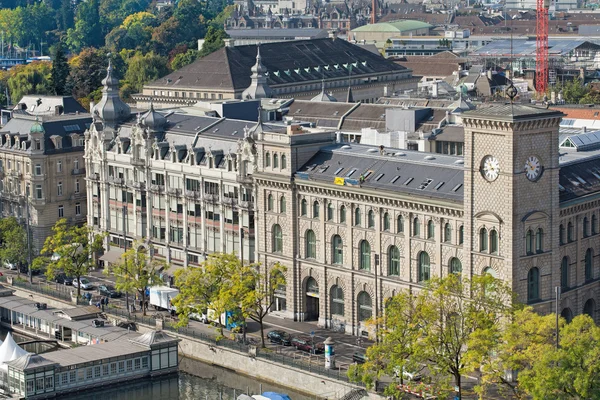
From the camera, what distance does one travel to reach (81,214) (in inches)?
7761

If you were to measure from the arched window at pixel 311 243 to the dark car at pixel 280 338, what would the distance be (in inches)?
359

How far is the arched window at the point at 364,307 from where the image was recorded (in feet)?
489

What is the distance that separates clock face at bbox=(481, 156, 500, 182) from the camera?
441 ft

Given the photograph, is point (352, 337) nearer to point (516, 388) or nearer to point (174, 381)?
point (174, 381)

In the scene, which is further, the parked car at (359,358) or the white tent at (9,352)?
the white tent at (9,352)

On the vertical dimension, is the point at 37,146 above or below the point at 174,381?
above

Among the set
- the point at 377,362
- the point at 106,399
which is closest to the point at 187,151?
the point at 106,399

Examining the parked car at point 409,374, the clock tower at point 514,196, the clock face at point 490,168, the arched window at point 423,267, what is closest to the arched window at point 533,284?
the clock tower at point 514,196

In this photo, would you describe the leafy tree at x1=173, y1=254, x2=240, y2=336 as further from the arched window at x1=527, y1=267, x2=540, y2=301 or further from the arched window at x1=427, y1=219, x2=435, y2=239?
the arched window at x1=527, y1=267, x2=540, y2=301

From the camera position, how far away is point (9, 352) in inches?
5615

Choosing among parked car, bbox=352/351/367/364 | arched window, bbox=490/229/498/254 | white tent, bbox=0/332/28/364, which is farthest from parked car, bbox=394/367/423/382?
white tent, bbox=0/332/28/364

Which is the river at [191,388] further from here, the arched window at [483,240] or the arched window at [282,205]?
the arched window at [483,240]

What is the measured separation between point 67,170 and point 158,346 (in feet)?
181

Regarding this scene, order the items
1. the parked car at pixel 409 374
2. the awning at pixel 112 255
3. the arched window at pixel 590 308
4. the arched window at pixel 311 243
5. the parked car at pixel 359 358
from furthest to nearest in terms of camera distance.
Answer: the awning at pixel 112 255 → the arched window at pixel 311 243 → the arched window at pixel 590 308 → the parked car at pixel 359 358 → the parked car at pixel 409 374
